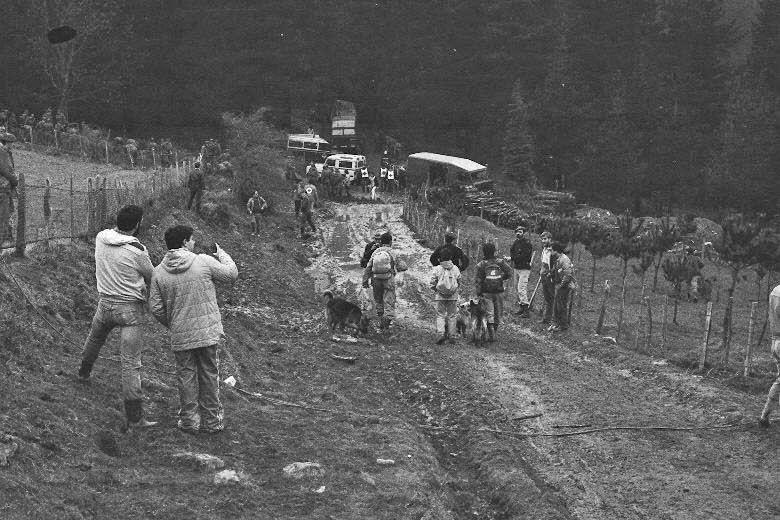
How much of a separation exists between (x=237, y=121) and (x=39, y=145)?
7129mm

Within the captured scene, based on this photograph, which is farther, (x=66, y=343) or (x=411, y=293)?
(x=411, y=293)

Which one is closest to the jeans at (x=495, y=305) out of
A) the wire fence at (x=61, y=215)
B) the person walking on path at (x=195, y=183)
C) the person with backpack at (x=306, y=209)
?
the wire fence at (x=61, y=215)

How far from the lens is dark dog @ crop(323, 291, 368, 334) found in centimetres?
1459

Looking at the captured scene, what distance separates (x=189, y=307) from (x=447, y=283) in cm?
652

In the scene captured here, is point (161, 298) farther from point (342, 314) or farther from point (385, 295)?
point (385, 295)

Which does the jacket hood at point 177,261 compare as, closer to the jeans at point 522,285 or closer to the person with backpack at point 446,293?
the person with backpack at point 446,293

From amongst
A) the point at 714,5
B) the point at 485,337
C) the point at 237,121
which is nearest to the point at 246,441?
the point at 485,337

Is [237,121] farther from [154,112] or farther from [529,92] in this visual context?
[529,92]

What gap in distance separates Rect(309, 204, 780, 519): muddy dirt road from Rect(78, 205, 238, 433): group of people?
7.90ft

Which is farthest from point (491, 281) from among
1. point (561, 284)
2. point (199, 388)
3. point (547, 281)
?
point (199, 388)

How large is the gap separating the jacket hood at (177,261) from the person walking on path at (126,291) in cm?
28

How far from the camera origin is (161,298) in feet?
25.8

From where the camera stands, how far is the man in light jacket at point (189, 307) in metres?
7.82

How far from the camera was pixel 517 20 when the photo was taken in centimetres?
6519
